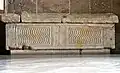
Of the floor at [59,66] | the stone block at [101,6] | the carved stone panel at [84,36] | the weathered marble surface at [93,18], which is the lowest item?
the floor at [59,66]

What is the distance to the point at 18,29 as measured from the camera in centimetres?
297

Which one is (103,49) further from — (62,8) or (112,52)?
(62,8)

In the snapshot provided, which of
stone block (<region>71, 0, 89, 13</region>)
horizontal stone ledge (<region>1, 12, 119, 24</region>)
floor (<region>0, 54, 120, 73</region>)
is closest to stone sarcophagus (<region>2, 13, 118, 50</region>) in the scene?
horizontal stone ledge (<region>1, 12, 119, 24</region>)

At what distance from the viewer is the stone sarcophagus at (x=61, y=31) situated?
2974 millimetres

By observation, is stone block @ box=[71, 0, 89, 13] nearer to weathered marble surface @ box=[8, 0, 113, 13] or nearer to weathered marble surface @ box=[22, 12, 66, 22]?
weathered marble surface @ box=[8, 0, 113, 13]

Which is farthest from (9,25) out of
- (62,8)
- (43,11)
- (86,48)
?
(86,48)

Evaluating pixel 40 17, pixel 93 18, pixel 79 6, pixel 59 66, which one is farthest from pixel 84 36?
pixel 59 66

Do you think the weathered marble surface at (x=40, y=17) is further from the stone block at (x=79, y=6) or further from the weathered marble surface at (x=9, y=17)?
the stone block at (x=79, y=6)

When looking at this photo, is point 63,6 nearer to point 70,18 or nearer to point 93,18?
point 70,18

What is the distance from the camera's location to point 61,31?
299 cm

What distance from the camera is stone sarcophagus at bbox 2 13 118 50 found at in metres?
2.97

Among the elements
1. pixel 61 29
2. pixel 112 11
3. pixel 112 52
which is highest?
pixel 112 11

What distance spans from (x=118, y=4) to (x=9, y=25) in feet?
4.08

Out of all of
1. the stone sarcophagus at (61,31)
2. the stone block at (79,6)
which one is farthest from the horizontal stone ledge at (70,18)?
the stone block at (79,6)
